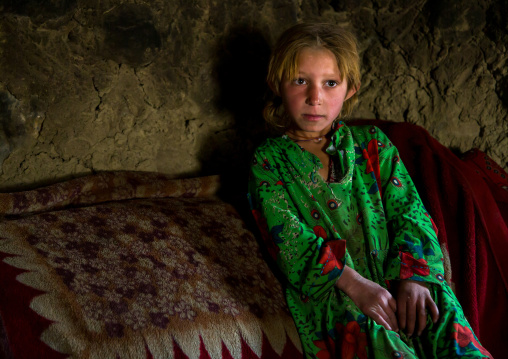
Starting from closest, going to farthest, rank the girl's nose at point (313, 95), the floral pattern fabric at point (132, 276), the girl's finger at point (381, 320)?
the floral pattern fabric at point (132, 276), the girl's finger at point (381, 320), the girl's nose at point (313, 95)

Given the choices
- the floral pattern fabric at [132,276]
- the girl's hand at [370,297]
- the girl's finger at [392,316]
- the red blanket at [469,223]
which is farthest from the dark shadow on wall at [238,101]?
the girl's finger at [392,316]

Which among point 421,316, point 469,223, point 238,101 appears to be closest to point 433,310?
point 421,316

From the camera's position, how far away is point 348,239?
1.48m

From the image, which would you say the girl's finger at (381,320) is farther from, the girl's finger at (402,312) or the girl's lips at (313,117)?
the girl's lips at (313,117)

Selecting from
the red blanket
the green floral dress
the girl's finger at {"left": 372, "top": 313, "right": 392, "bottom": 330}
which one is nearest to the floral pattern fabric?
the green floral dress

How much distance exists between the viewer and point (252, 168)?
1.58 meters

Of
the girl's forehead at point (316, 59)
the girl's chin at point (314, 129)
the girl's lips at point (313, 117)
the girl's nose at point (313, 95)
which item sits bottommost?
the girl's chin at point (314, 129)

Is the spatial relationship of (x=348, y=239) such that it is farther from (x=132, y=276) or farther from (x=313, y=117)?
(x=132, y=276)

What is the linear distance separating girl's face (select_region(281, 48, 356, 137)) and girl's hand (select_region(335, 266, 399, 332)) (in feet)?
1.52

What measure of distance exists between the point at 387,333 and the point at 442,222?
571 mm

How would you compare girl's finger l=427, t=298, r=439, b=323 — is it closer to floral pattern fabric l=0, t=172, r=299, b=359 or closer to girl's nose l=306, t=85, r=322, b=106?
floral pattern fabric l=0, t=172, r=299, b=359

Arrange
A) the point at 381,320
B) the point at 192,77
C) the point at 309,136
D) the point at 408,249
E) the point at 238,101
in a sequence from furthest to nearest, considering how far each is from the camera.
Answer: the point at 238,101
the point at 192,77
the point at 309,136
the point at 408,249
the point at 381,320

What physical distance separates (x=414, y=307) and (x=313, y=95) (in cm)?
65

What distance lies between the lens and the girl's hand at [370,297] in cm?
129
